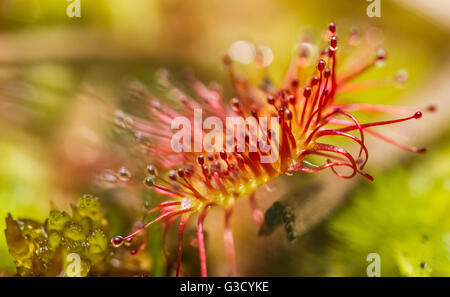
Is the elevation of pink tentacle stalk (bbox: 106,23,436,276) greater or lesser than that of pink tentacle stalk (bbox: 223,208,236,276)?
greater

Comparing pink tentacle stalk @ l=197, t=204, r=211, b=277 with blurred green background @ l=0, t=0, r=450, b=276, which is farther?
blurred green background @ l=0, t=0, r=450, b=276

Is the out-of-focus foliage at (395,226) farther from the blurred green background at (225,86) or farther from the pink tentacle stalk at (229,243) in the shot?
the pink tentacle stalk at (229,243)

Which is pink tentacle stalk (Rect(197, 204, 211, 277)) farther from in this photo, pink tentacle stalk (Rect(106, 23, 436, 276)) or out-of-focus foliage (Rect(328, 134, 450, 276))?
out-of-focus foliage (Rect(328, 134, 450, 276))

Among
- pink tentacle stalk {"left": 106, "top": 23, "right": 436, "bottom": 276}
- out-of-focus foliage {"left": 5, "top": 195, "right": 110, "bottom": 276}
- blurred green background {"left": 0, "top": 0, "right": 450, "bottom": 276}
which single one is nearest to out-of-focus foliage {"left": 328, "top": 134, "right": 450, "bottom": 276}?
blurred green background {"left": 0, "top": 0, "right": 450, "bottom": 276}

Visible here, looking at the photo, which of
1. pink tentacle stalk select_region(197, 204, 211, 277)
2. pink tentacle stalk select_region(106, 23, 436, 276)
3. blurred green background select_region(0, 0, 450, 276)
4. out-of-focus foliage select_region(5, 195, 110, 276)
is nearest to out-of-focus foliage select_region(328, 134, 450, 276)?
blurred green background select_region(0, 0, 450, 276)

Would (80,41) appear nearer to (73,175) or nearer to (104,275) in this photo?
(73,175)
